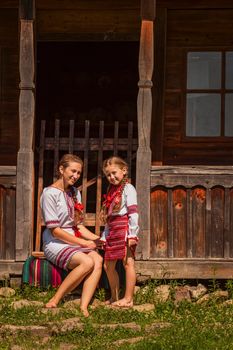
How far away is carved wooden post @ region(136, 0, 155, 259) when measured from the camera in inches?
417

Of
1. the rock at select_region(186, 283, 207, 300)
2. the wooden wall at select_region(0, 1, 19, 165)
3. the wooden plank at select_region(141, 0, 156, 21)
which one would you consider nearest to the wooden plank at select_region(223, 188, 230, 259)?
the rock at select_region(186, 283, 207, 300)

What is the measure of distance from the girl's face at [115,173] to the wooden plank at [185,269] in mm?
1262

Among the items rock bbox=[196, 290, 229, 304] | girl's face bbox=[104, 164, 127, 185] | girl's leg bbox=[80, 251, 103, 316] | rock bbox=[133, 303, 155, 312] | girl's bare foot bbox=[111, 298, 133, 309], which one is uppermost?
girl's face bbox=[104, 164, 127, 185]

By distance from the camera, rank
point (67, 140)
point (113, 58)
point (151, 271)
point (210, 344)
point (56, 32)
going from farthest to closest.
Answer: point (113, 58)
point (56, 32)
point (67, 140)
point (151, 271)
point (210, 344)

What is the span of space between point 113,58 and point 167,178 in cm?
486

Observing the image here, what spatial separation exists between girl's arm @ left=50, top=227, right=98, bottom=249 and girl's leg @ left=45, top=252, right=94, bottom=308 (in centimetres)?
11

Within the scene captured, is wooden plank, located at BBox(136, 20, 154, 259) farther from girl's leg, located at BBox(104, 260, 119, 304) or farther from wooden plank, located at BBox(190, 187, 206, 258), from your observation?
girl's leg, located at BBox(104, 260, 119, 304)

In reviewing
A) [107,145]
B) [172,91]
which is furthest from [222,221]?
[172,91]

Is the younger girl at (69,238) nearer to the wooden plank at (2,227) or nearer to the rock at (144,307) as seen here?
the rock at (144,307)

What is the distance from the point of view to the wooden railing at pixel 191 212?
10.7 meters

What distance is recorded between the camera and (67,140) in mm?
11547

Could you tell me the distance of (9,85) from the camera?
43.5 feet

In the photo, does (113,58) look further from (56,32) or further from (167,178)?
(167,178)

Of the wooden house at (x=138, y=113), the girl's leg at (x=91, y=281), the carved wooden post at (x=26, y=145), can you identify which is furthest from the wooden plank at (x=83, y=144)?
the girl's leg at (x=91, y=281)
